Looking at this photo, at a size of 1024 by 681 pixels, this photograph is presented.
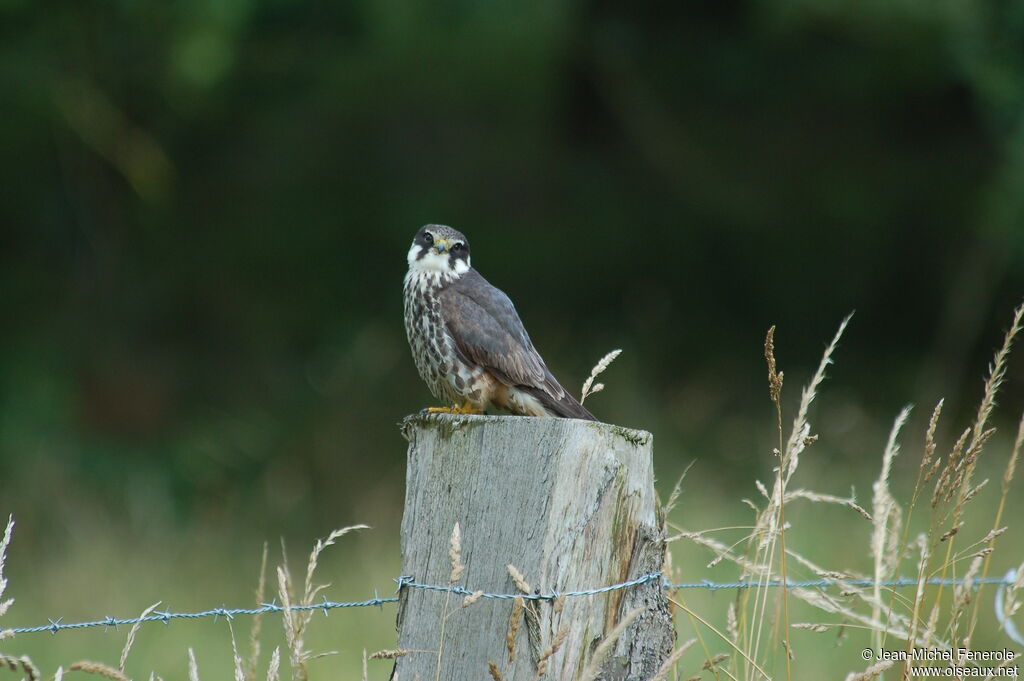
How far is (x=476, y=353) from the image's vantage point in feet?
10.1

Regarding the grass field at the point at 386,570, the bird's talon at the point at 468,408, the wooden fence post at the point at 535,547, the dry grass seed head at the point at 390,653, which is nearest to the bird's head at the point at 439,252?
the bird's talon at the point at 468,408

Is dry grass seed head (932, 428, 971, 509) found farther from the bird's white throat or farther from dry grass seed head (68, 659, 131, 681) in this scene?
the bird's white throat

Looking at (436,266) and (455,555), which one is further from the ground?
(436,266)

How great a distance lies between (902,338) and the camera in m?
8.70

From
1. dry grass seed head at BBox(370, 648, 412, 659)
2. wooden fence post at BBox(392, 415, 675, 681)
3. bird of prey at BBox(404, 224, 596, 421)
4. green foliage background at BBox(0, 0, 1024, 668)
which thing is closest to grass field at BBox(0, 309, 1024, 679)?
green foliage background at BBox(0, 0, 1024, 668)

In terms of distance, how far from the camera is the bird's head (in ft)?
11.3

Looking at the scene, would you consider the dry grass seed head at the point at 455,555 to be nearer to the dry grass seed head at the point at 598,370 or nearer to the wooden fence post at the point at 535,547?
the wooden fence post at the point at 535,547

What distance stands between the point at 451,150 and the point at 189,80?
12.2 ft

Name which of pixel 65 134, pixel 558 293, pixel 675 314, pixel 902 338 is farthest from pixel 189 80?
pixel 902 338

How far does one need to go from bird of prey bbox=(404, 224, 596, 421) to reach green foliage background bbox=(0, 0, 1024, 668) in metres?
3.23

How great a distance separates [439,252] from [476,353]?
52cm

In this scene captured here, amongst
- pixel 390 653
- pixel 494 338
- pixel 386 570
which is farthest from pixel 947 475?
pixel 386 570

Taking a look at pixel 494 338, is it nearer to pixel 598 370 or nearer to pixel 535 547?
pixel 598 370

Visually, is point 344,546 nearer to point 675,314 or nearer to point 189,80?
point 189,80
